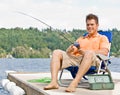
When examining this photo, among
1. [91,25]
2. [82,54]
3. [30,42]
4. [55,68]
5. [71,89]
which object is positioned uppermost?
[91,25]

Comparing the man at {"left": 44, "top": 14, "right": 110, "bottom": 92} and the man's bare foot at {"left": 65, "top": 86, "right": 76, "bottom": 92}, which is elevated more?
the man at {"left": 44, "top": 14, "right": 110, "bottom": 92}

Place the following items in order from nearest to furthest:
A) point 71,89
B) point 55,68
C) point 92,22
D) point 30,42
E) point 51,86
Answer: point 71,89 → point 51,86 → point 55,68 → point 92,22 → point 30,42

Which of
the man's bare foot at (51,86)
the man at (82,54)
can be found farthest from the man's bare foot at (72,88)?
the man's bare foot at (51,86)

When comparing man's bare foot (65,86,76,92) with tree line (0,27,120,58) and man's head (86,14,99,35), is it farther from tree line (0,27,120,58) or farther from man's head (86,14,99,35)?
tree line (0,27,120,58)

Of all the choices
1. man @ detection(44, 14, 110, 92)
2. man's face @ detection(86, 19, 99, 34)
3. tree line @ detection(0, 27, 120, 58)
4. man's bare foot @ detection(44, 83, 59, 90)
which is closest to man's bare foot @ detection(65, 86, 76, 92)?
man @ detection(44, 14, 110, 92)

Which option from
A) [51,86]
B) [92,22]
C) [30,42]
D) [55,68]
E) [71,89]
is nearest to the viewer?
[71,89]

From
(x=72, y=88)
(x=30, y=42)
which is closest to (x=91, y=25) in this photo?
(x=72, y=88)

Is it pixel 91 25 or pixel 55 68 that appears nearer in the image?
pixel 55 68

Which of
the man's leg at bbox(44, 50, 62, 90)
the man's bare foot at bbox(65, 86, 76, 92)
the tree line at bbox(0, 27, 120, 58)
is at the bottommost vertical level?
the tree line at bbox(0, 27, 120, 58)

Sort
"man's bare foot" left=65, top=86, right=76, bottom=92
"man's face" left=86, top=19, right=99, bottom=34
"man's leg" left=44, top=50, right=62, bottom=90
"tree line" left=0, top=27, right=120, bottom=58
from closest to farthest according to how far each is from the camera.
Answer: "man's bare foot" left=65, top=86, right=76, bottom=92 → "man's leg" left=44, top=50, right=62, bottom=90 → "man's face" left=86, top=19, right=99, bottom=34 → "tree line" left=0, top=27, right=120, bottom=58

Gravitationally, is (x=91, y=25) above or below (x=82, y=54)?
above

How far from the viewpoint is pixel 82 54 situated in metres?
5.93

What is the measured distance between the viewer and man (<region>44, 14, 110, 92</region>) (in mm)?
5793

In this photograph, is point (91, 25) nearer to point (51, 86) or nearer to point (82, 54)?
point (82, 54)
